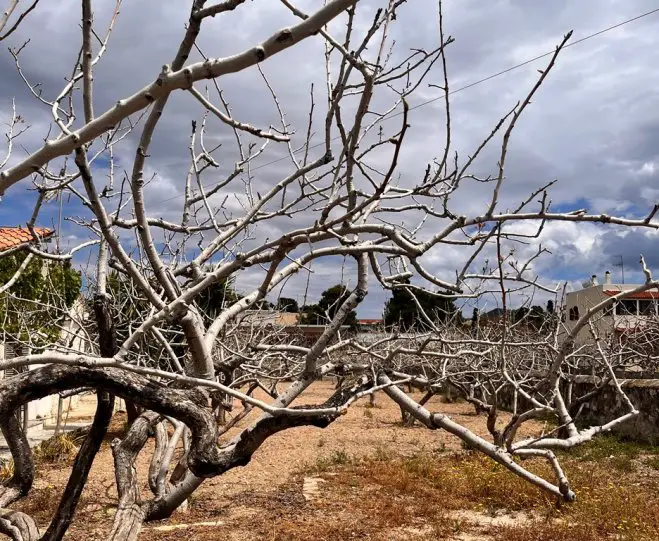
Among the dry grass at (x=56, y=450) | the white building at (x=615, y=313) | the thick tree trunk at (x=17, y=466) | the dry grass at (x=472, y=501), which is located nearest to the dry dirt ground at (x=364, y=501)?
the dry grass at (x=472, y=501)

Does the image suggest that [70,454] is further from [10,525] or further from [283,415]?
[283,415]

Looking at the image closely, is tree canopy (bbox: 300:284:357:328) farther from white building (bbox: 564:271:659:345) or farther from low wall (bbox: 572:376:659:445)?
low wall (bbox: 572:376:659:445)

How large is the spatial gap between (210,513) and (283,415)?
193 inches

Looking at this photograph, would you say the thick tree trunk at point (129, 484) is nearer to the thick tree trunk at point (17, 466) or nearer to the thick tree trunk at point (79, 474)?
the thick tree trunk at point (79, 474)

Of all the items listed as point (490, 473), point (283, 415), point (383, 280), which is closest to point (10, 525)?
point (283, 415)

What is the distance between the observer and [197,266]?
356cm

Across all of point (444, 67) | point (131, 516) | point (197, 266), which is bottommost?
point (131, 516)

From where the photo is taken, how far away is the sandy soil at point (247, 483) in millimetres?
6730

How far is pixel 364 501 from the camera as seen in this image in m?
7.76

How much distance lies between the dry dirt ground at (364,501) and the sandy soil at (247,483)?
18mm

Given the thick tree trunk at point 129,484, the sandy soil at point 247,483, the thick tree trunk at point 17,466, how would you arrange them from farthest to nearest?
the sandy soil at point 247,483 < the thick tree trunk at point 129,484 < the thick tree trunk at point 17,466

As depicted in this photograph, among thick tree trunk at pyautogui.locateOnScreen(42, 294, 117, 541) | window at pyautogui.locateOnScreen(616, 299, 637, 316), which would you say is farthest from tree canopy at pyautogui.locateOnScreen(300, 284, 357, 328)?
window at pyautogui.locateOnScreen(616, 299, 637, 316)

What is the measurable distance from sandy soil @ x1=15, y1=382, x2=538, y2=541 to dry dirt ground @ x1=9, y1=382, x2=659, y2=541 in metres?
0.02

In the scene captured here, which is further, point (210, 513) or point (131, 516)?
point (210, 513)
